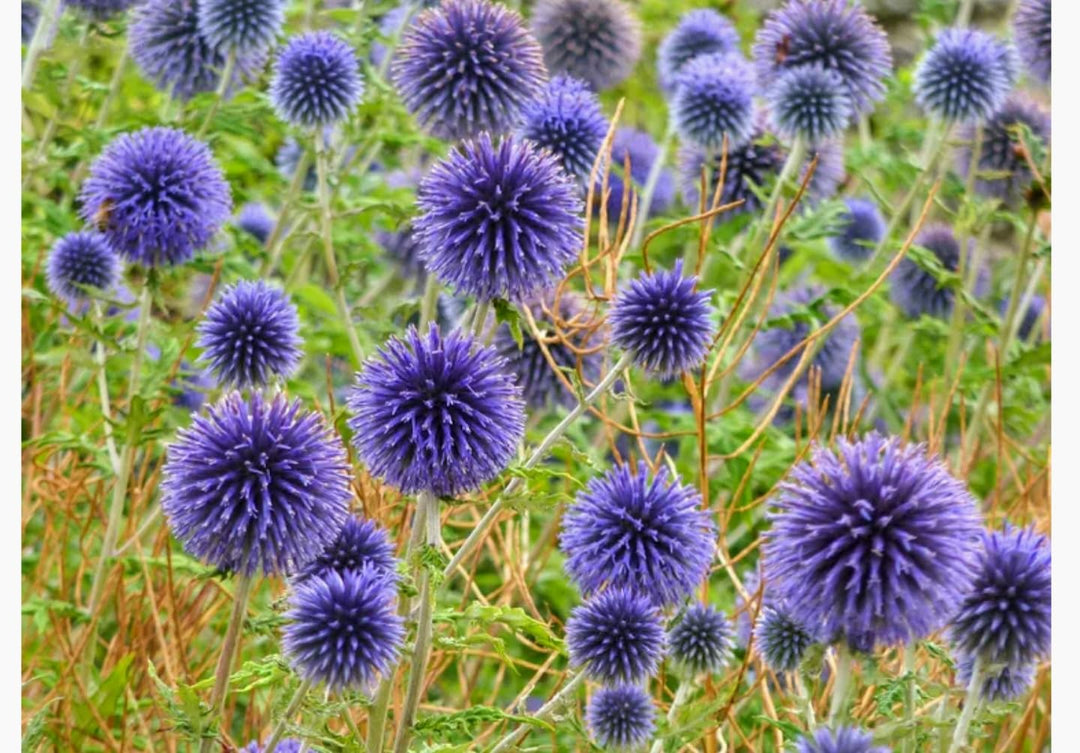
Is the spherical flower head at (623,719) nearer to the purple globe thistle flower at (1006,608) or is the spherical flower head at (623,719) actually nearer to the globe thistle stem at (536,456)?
the globe thistle stem at (536,456)

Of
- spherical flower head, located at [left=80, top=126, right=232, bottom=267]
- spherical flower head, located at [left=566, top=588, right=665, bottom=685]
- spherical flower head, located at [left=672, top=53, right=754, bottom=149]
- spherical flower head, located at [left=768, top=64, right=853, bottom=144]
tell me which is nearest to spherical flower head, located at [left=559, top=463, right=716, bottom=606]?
spherical flower head, located at [left=566, top=588, right=665, bottom=685]

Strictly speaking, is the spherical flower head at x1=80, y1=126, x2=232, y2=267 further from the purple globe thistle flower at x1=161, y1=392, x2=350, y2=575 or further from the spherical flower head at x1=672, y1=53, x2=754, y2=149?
the spherical flower head at x1=672, y1=53, x2=754, y2=149

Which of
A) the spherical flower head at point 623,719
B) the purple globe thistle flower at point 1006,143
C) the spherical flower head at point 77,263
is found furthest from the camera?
the purple globe thistle flower at point 1006,143

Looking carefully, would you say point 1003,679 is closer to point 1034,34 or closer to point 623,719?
point 623,719

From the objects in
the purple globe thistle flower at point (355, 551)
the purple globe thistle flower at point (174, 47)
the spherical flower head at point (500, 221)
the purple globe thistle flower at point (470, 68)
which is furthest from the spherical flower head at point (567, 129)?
the purple globe thistle flower at point (355, 551)

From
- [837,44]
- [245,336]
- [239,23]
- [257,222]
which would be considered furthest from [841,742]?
[257,222]
